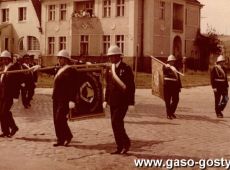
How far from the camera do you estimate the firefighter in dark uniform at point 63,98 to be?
34.9 feet

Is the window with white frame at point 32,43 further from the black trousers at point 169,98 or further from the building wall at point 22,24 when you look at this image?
the black trousers at point 169,98

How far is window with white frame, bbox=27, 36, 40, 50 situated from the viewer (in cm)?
5484

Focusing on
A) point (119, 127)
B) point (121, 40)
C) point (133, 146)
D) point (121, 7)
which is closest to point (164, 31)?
point (121, 40)

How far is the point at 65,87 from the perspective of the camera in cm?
1064

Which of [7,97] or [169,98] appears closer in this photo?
[7,97]

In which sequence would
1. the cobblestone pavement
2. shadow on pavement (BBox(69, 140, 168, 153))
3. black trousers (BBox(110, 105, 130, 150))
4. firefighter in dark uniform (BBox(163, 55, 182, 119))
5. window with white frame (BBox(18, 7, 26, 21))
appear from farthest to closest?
window with white frame (BBox(18, 7, 26, 21))
firefighter in dark uniform (BBox(163, 55, 182, 119))
shadow on pavement (BBox(69, 140, 168, 153))
black trousers (BBox(110, 105, 130, 150))
the cobblestone pavement

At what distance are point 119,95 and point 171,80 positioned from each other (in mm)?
6155

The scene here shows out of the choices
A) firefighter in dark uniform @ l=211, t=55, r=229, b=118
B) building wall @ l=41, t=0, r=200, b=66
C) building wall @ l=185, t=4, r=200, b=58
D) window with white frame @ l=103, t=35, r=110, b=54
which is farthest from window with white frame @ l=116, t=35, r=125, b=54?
firefighter in dark uniform @ l=211, t=55, r=229, b=118

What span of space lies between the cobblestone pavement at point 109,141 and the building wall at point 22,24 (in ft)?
124

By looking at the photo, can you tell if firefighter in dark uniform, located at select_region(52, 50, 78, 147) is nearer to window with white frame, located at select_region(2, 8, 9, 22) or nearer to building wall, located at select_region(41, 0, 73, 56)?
→ building wall, located at select_region(41, 0, 73, 56)

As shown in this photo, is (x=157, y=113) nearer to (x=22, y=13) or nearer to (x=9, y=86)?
(x=9, y=86)

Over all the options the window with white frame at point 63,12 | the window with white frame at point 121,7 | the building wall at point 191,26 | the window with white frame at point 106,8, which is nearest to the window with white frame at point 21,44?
the window with white frame at point 63,12

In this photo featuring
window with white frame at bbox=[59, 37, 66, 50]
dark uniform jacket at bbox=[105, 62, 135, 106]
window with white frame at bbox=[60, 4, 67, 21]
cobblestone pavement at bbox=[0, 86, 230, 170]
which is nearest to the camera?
cobblestone pavement at bbox=[0, 86, 230, 170]

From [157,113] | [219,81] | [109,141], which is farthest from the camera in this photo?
[157,113]
